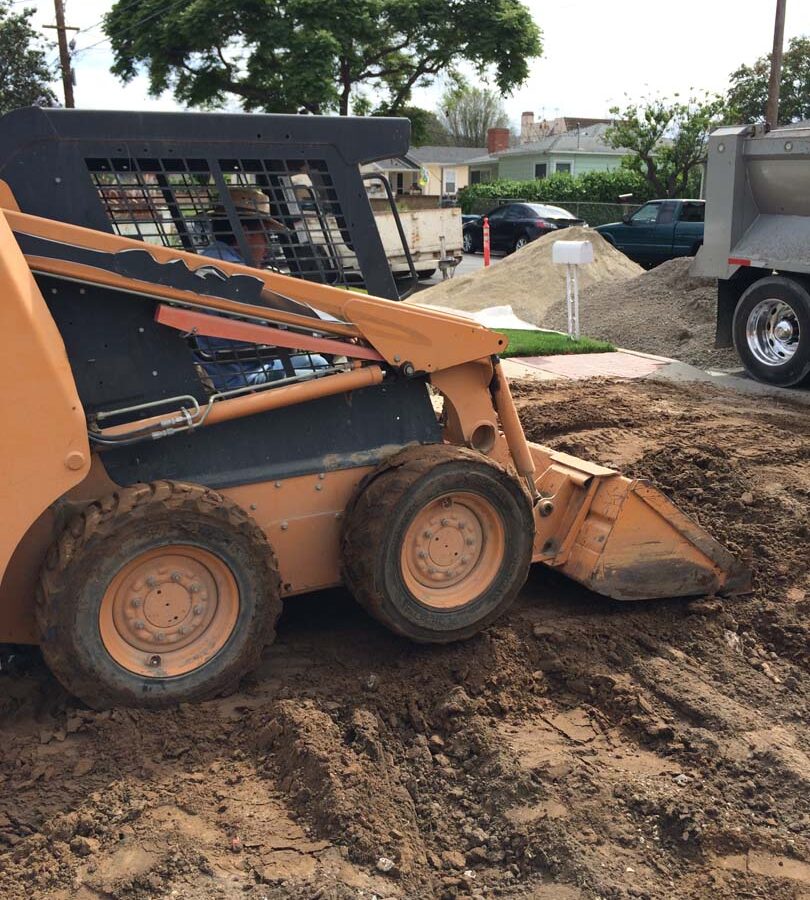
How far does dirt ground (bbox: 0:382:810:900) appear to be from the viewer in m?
3.05

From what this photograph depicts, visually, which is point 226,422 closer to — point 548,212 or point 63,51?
point 548,212

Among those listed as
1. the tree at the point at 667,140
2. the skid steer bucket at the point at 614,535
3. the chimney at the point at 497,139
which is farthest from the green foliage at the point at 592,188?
the skid steer bucket at the point at 614,535

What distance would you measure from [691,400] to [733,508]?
3.43 metres

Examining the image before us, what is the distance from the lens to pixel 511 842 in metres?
3.18

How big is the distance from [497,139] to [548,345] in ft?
191

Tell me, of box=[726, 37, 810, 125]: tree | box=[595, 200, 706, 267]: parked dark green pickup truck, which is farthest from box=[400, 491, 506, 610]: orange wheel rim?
box=[726, 37, 810, 125]: tree

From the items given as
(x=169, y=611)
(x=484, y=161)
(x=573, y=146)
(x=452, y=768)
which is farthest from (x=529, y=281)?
(x=484, y=161)

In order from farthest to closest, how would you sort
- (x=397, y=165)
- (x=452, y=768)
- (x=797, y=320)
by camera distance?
1. (x=397, y=165)
2. (x=797, y=320)
3. (x=452, y=768)

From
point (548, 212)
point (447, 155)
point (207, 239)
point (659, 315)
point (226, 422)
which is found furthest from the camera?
point (447, 155)

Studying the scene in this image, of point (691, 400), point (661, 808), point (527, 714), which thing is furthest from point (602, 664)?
point (691, 400)

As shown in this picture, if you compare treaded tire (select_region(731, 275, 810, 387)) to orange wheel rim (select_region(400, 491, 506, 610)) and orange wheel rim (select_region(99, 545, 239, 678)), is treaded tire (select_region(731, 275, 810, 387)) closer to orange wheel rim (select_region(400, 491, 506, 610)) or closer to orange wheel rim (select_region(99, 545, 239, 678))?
orange wheel rim (select_region(400, 491, 506, 610))

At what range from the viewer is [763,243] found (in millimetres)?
10672

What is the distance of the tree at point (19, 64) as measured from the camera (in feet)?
132

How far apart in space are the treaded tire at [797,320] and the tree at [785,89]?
37.1 meters
